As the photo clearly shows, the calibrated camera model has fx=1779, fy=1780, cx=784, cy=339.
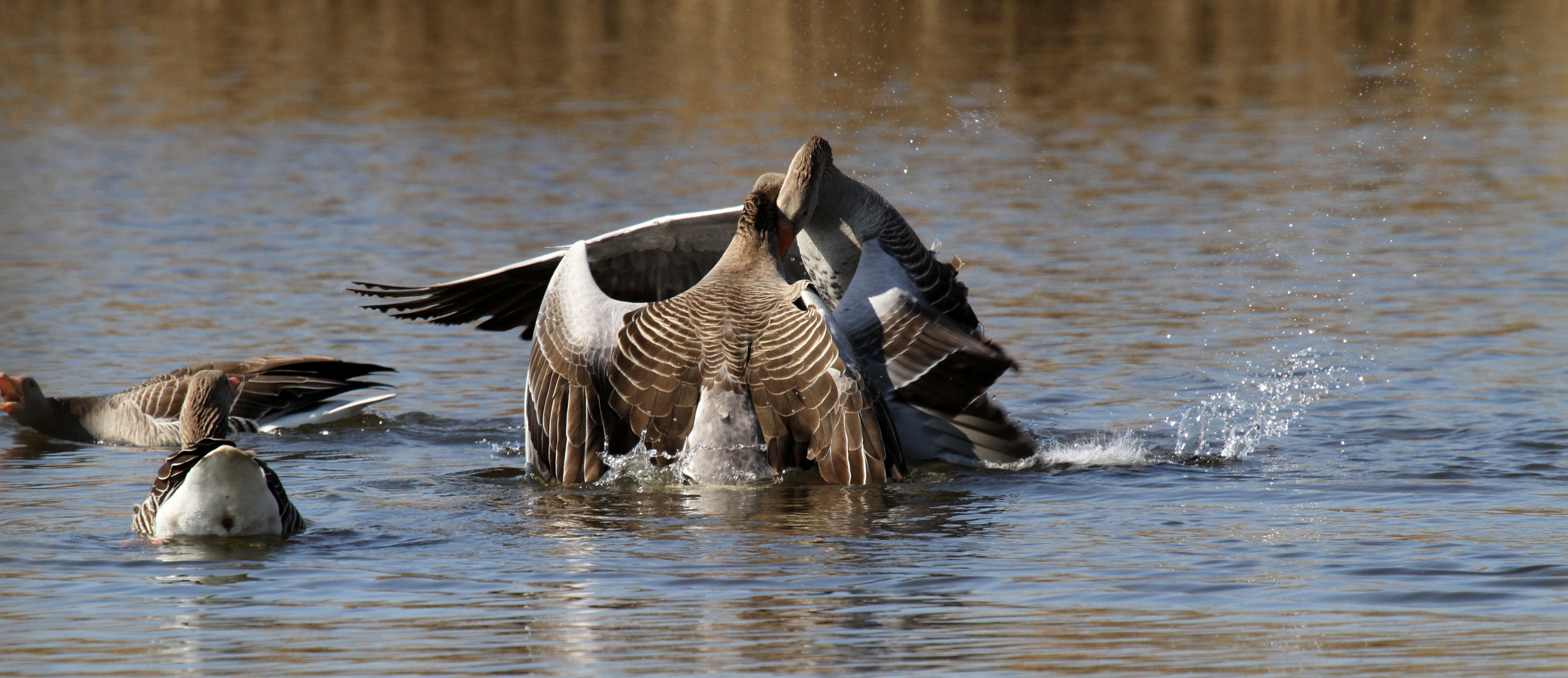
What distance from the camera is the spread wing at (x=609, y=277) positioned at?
28.0 feet


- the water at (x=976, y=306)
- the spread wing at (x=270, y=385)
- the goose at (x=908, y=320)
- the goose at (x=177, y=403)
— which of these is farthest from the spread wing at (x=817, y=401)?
the spread wing at (x=270, y=385)

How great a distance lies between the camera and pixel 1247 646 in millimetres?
4875

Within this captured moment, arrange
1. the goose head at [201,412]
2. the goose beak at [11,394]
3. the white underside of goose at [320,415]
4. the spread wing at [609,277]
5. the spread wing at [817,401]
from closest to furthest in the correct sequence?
the goose head at [201,412], the spread wing at [817,401], the spread wing at [609,277], the goose beak at [11,394], the white underside of goose at [320,415]

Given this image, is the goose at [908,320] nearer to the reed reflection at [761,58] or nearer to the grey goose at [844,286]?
the grey goose at [844,286]

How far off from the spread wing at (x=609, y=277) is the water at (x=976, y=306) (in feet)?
2.23

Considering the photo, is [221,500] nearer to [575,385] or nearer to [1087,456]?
[575,385]

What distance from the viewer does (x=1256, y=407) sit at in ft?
31.0

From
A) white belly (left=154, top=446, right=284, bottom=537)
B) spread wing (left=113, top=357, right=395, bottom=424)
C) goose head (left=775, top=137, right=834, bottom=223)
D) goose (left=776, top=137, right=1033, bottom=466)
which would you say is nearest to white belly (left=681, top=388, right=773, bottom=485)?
goose (left=776, top=137, right=1033, bottom=466)

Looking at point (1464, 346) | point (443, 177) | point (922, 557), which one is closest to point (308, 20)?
point (443, 177)

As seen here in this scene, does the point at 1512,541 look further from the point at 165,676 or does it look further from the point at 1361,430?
the point at 165,676

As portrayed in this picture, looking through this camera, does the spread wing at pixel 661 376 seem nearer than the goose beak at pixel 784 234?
Yes

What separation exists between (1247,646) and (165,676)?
2914 mm

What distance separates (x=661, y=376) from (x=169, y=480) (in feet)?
6.71

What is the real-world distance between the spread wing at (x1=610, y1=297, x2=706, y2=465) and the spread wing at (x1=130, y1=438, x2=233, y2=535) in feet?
5.69
